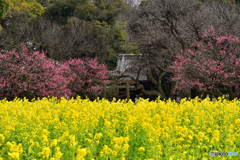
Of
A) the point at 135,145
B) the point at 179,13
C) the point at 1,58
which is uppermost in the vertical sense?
the point at 179,13

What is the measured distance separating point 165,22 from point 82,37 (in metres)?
12.9

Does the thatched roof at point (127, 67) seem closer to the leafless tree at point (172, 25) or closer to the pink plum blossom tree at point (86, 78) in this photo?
the pink plum blossom tree at point (86, 78)

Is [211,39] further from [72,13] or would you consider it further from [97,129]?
[72,13]

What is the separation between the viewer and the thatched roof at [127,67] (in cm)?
1984

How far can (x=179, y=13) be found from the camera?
53.9ft

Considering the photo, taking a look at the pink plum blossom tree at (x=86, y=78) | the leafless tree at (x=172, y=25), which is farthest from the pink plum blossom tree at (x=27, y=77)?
the leafless tree at (x=172, y=25)

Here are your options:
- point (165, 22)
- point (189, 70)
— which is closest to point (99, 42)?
point (165, 22)

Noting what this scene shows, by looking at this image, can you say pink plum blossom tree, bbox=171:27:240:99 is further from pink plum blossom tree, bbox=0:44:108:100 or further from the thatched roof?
the thatched roof

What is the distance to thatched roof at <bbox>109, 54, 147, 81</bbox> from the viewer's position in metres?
19.8

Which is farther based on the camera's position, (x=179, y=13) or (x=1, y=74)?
(x=179, y=13)

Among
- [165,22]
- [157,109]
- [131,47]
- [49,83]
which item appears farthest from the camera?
[131,47]

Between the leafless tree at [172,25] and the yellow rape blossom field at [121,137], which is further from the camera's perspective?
the leafless tree at [172,25]

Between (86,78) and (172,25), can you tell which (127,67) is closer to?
(86,78)

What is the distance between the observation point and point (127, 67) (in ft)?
76.1
